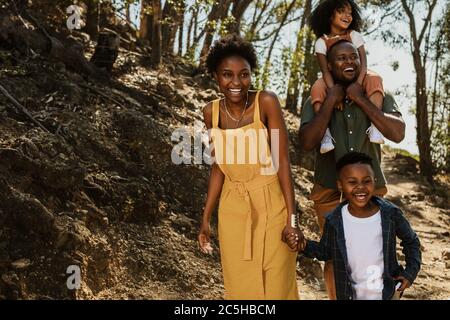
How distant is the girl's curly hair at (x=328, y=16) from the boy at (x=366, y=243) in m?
1.05

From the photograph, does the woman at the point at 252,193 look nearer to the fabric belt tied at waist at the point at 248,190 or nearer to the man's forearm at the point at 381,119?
the fabric belt tied at waist at the point at 248,190

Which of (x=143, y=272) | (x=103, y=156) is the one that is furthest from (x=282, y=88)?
(x=143, y=272)

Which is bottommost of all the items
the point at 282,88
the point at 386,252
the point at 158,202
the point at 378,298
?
the point at 378,298

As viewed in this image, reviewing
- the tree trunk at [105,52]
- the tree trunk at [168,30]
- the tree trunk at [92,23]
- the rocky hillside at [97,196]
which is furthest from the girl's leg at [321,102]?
the tree trunk at [168,30]

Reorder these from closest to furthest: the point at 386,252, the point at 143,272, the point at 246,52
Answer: the point at 386,252, the point at 246,52, the point at 143,272

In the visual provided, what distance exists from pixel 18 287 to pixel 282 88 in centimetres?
995

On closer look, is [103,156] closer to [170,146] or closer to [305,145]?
[170,146]

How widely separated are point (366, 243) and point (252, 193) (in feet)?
2.04

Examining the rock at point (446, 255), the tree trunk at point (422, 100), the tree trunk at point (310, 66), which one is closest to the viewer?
the rock at point (446, 255)

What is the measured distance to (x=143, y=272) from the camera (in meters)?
5.20

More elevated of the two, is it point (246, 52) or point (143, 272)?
point (246, 52)

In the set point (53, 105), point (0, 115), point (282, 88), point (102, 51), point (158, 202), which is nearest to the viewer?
point (0, 115)

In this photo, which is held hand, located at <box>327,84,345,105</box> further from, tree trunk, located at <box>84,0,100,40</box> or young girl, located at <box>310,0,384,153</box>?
tree trunk, located at <box>84,0,100,40</box>

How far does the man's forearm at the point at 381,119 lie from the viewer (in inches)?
132
